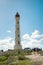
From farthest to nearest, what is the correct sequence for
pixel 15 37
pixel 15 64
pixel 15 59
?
pixel 15 37 → pixel 15 59 → pixel 15 64

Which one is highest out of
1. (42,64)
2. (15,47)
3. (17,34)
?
(17,34)

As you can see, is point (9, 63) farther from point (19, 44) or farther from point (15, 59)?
point (19, 44)

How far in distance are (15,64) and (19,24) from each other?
45.5m

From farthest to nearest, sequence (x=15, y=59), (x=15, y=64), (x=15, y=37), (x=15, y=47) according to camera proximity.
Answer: (x=15, y=37) → (x=15, y=47) → (x=15, y=59) → (x=15, y=64)

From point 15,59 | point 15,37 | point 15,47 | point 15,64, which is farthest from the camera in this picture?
point 15,37

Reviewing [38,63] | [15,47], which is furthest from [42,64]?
[15,47]

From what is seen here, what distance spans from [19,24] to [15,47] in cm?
971

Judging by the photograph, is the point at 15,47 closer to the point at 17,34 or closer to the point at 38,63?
the point at 17,34

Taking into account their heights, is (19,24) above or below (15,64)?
above

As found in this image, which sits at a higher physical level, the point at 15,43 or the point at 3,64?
the point at 15,43

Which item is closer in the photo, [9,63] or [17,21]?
[9,63]

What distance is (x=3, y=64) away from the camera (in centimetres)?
3244

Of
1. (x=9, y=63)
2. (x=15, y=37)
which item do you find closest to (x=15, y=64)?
(x=9, y=63)

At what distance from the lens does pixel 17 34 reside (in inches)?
2896
